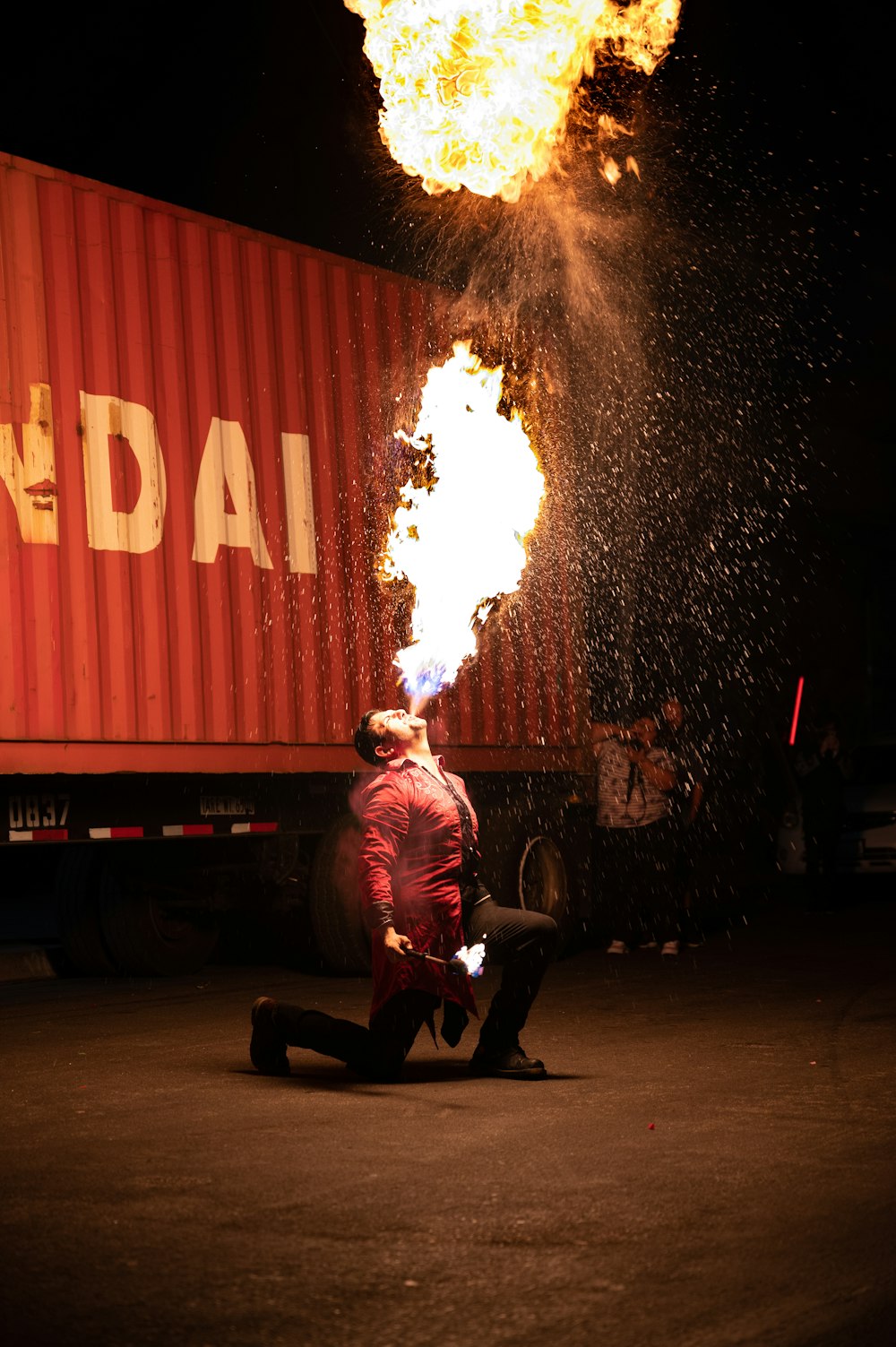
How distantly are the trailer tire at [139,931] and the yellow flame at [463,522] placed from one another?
3400 millimetres

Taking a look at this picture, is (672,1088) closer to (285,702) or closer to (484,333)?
(285,702)

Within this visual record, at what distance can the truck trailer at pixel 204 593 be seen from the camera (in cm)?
923

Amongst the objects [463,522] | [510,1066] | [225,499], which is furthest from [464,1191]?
[225,499]

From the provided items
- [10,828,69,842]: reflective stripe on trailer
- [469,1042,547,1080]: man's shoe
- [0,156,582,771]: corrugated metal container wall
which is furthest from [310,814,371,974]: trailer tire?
[469,1042,547,1080]: man's shoe

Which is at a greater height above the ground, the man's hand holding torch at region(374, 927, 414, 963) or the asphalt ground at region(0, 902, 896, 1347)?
the man's hand holding torch at region(374, 927, 414, 963)

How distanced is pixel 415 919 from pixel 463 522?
2.19 m

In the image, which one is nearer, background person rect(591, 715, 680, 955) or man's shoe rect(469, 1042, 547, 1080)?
man's shoe rect(469, 1042, 547, 1080)

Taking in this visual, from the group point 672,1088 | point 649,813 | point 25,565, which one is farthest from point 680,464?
point 672,1088

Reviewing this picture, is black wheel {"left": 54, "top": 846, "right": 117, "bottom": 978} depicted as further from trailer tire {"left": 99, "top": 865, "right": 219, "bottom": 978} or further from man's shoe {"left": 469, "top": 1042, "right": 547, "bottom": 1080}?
man's shoe {"left": 469, "top": 1042, "right": 547, "bottom": 1080}

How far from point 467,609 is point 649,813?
5030 millimetres

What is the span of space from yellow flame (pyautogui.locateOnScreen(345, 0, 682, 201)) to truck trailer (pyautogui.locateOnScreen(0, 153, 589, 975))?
1412 mm

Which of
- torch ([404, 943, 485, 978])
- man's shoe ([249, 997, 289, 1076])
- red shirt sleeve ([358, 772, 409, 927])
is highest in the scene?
red shirt sleeve ([358, 772, 409, 927])

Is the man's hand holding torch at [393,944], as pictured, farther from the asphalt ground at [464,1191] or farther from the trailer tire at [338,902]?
the trailer tire at [338,902]

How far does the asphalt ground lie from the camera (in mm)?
3709
